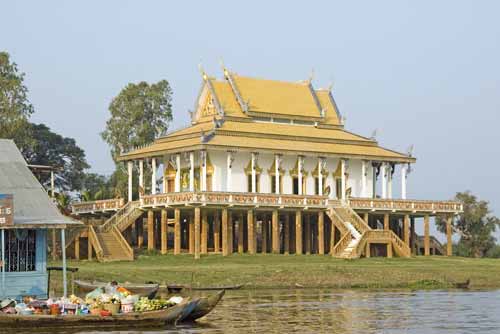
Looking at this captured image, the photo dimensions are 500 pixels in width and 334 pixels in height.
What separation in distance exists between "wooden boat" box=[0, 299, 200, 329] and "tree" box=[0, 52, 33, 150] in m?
47.9

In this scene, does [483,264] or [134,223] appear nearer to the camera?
[483,264]

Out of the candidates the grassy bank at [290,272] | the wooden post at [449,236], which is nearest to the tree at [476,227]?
the wooden post at [449,236]

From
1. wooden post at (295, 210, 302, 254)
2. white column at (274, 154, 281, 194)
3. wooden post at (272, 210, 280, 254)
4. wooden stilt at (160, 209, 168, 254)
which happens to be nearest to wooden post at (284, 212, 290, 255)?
white column at (274, 154, 281, 194)

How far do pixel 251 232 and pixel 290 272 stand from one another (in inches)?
548

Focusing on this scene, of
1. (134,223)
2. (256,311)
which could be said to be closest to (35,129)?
(134,223)

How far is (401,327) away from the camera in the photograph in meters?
39.0

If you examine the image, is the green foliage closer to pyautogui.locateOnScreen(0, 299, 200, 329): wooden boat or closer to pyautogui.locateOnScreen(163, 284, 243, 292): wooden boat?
pyautogui.locateOnScreen(163, 284, 243, 292): wooden boat

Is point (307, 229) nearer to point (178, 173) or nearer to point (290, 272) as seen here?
point (178, 173)

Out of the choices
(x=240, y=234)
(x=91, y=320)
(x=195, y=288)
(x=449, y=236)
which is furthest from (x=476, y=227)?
(x=91, y=320)

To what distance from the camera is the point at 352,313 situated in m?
43.4

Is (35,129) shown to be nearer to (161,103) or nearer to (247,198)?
(161,103)

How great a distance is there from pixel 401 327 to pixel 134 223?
40141mm

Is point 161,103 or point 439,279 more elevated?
point 161,103

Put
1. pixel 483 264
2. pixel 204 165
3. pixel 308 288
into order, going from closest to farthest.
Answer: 1. pixel 308 288
2. pixel 483 264
3. pixel 204 165
